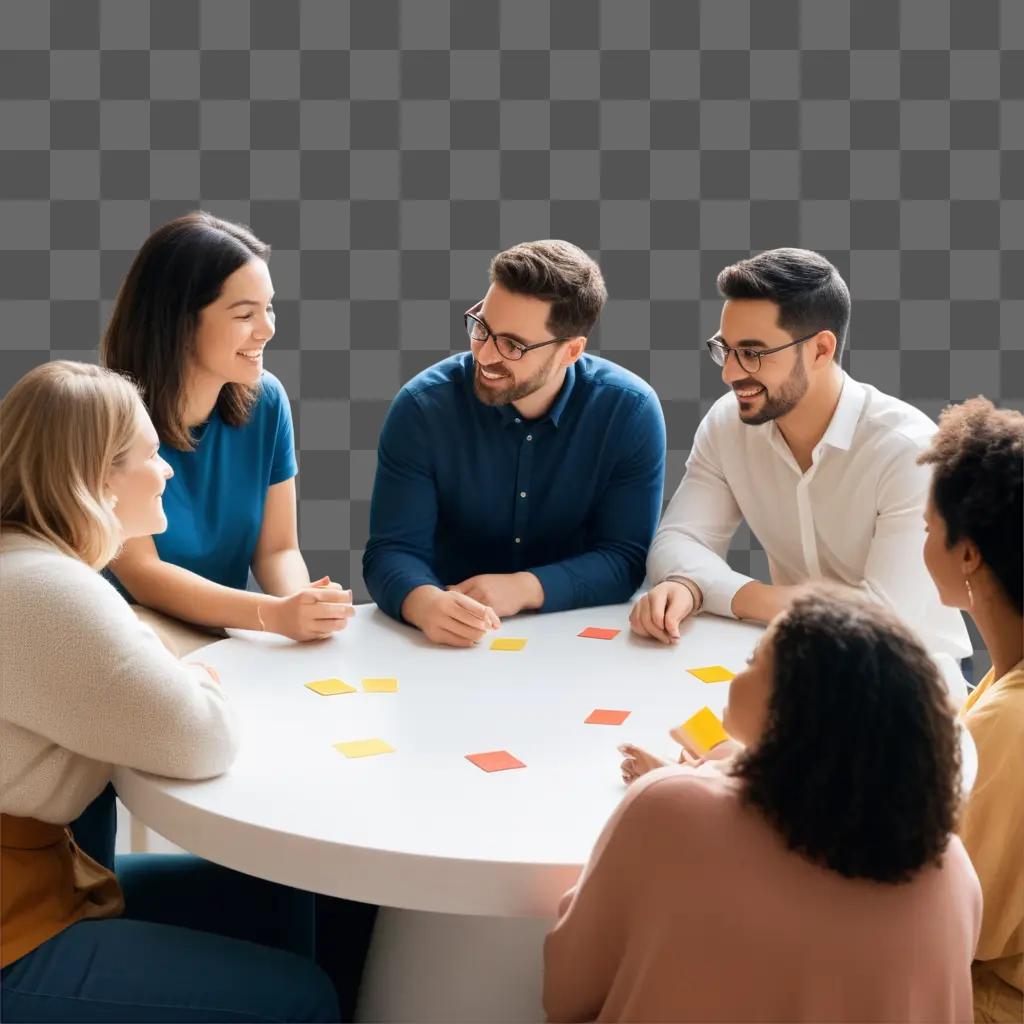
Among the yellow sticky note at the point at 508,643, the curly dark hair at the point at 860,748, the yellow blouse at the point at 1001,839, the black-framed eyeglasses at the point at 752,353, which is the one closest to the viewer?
the curly dark hair at the point at 860,748

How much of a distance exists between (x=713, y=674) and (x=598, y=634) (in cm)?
30

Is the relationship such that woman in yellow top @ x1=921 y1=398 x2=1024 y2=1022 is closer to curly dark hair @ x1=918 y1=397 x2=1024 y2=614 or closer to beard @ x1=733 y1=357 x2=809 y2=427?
curly dark hair @ x1=918 y1=397 x2=1024 y2=614

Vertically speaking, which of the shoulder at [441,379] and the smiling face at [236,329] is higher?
the smiling face at [236,329]

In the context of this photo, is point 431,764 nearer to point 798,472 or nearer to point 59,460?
point 59,460

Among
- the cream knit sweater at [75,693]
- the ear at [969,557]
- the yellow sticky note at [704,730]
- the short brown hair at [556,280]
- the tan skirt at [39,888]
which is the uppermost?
the short brown hair at [556,280]

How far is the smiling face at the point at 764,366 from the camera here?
2688mm

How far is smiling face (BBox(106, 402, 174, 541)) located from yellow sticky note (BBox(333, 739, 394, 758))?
1.44ft

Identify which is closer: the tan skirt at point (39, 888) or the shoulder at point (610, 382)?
the tan skirt at point (39, 888)

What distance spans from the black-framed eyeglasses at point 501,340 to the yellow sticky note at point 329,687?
0.89m

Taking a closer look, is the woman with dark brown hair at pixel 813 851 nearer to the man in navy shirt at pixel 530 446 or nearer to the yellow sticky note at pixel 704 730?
the yellow sticky note at pixel 704 730

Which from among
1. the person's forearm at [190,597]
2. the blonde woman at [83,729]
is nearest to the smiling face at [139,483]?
the blonde woman at [83,729]

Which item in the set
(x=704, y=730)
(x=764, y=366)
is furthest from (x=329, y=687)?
(x=764, y=366)

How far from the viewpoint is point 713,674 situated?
7.29 feet

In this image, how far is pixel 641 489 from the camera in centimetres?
282
